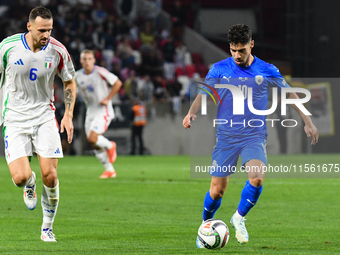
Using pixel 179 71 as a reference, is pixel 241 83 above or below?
above

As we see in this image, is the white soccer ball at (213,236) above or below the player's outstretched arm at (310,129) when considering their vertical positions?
below

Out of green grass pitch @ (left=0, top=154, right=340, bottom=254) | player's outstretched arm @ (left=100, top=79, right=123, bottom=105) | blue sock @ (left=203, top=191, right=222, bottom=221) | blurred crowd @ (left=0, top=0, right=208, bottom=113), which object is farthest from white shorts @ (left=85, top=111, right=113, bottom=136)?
blurred crowd @ (left=0, top=0, right=208, bottom=113)

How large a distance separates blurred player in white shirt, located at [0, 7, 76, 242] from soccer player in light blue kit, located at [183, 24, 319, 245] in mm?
1417

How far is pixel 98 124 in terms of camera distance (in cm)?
1305

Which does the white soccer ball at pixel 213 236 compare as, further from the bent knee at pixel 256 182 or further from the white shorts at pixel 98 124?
the white shorts at pixel 98 124

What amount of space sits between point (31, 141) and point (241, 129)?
6.74 ft

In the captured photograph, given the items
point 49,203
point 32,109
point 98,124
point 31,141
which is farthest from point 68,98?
point 98,124

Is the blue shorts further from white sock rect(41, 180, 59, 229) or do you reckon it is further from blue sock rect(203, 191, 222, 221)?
white sock rect(41, 180, 59, 229)

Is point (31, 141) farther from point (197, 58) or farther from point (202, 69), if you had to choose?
point (197, 58)

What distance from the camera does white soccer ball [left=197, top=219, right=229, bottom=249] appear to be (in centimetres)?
570

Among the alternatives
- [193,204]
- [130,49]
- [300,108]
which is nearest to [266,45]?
[130,49]

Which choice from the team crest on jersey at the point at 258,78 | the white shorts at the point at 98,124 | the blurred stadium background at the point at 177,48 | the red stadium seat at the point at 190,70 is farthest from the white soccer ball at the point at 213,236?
the red stadium seat at the point at 190,70

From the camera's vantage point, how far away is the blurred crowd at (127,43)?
857 inches

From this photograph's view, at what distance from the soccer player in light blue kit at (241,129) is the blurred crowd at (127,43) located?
14898mm
